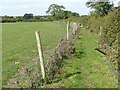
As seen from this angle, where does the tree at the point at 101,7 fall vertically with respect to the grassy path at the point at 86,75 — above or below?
above

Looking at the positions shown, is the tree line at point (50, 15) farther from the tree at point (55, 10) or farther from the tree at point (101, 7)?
the tree at point (101, 7)

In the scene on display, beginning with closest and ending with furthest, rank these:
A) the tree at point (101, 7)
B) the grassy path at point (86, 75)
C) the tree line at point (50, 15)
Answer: the grassy path at point (86, 75), the tree at point (101, 7), the tree line at point (50, 15)

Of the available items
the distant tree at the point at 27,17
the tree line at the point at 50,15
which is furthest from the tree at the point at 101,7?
the distant tree at the point at 27,17

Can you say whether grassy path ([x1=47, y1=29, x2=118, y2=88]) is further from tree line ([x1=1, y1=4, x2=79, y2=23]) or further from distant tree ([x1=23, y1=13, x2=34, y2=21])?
distant tree ([x1=23, y1=13, x2=34, y2=21])

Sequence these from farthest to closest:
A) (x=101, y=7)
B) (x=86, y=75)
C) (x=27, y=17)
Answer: (x=27, y=17) < (x=101, y=7) < (x=86, y=75)

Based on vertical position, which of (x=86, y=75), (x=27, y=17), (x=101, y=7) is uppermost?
(x=101, y=7)

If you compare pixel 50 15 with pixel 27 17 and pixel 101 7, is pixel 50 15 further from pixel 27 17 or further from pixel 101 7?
pixel 101 7

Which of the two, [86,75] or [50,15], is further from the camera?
[50,15]

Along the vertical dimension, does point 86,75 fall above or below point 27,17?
below

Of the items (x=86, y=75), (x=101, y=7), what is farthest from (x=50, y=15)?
(x=86, y=75)

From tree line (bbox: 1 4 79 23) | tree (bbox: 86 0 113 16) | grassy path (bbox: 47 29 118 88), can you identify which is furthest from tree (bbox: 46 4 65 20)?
grassy path (bbox: 47 29 118 88)

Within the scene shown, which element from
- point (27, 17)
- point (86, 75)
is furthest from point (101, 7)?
point (27, 17)

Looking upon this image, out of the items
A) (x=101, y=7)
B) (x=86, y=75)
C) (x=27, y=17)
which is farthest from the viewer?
(x=27, y=17)

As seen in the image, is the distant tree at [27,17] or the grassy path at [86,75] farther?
the distant tree at [27,17]
